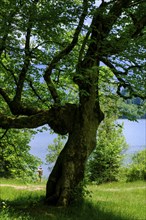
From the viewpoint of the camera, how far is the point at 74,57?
1375 centimetres

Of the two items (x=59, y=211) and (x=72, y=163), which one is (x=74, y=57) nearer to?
(x=72, y=163)

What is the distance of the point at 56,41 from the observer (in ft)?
42.5

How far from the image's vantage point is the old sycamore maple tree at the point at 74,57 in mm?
10961

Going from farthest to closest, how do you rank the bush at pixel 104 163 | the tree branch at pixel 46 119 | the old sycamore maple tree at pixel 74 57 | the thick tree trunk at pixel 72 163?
the bush at pixel 104 163, the tree branch at pixel 46 119, the thick tree trunk at pixel 72 163, the old sycamore maple tree at pixel 74 57

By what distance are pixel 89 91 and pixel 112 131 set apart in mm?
29836

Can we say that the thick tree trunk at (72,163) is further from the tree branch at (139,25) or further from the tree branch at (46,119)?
the tree branch at (139,25)

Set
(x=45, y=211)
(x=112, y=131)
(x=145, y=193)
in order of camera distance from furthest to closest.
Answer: (x=112, y=131) < (x=145, y=193) < (x=45, y=211)

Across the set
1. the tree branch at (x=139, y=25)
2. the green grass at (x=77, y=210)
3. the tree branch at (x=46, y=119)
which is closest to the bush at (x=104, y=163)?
the green grass at (x=77, y=210)

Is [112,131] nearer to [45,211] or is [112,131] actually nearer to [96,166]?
[96,166]

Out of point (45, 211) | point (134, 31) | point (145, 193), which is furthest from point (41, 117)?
point (145, 193)

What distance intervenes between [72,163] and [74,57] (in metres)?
3.74

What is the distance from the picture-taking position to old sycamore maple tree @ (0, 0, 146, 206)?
11.0 m

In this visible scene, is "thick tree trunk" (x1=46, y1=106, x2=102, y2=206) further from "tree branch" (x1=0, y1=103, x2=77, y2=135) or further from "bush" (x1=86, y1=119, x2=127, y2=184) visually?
"bush" (x1=86, y1=119, x2=127, y2=184)

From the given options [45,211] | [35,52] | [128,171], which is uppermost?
[35,52]
